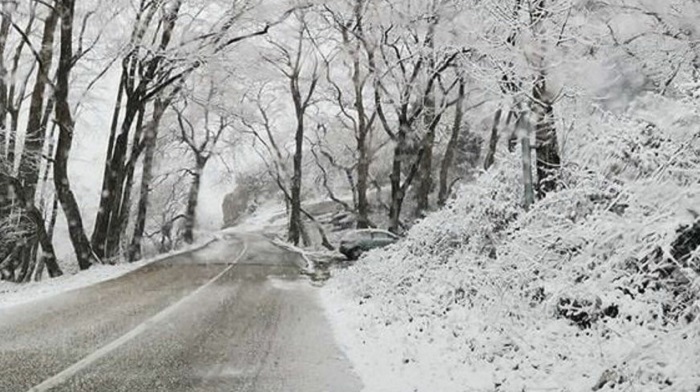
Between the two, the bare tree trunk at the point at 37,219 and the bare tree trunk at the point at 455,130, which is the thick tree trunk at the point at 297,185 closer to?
the bare tree trunk at the point at 455,130

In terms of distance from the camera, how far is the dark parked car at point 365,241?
2695 centimetres

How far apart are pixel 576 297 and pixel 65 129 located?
16.4 meters

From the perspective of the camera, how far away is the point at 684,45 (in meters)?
7.53

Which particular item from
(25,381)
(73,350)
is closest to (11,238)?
(73,350)

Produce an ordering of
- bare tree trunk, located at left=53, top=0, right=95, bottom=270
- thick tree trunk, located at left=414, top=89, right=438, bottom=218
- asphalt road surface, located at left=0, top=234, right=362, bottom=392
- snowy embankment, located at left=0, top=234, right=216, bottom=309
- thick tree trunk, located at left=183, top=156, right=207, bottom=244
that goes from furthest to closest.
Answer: thick tree trunk, located at left=183, top=156, right=207, bottom=244, thick tree trunk, located at left=414, top=89, right=438, bottom=218, bare tree trunk, located at left=53, top=0, right=95, bottom=270, snowy embankment, located at left=0, top=234, right=216, bottom=309, asphalt road surface, located at left=0, top=234, right=362, bottom=392

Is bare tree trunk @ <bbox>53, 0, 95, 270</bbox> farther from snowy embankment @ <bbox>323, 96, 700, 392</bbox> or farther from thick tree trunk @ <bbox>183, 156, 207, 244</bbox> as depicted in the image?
thick tree trunk @ <bbox>183, 156, 207, 244</bbox>

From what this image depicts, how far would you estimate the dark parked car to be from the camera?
2695 cm

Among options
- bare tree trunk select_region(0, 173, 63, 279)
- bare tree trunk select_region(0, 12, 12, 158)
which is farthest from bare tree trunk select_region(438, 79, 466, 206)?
bare tree trunk select_region(0, 12, 12, 158)

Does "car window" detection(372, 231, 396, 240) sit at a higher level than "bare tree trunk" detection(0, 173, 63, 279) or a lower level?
lower

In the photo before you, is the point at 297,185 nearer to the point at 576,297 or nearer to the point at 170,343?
the point at 170,343

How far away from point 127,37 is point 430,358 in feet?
56.5

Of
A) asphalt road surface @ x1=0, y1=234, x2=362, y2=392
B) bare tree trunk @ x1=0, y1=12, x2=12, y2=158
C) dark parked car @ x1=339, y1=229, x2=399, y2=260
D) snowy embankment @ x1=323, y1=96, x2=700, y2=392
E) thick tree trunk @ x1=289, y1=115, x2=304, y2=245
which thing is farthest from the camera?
thick tree trunk @ x1=289, y1=115, x2=304, y2=245

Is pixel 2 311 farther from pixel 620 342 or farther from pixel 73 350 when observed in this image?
pixel 620 342

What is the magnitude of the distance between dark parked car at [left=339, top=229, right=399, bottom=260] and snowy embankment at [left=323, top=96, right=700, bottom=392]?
564 inches
